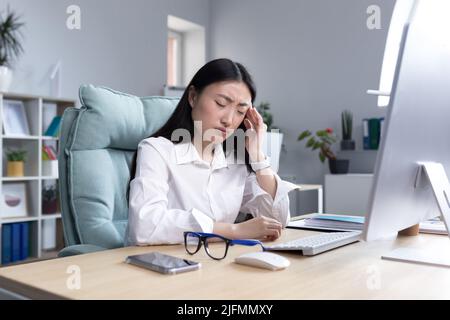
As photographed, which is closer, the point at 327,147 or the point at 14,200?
the point at 14,200

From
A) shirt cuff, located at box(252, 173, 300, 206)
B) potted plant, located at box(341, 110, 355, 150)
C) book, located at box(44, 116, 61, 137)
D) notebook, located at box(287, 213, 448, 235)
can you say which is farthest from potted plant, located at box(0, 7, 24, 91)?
potted plant, located at box(341, 110, 355, 150)

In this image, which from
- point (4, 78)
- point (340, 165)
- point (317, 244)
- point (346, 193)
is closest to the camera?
point (317, 244)

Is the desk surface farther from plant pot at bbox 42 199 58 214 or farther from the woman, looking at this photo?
plant pot at bbox 42 199 58 214

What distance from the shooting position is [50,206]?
3.37 m

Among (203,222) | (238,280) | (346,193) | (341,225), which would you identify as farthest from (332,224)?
(346,193)

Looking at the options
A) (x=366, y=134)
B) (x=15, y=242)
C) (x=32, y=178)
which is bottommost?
(x=15, y=242)

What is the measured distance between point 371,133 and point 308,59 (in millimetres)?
1004

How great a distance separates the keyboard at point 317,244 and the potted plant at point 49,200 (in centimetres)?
276

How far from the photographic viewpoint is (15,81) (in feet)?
11.0

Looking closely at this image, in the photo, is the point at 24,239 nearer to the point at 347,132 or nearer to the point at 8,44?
the point at 8,44

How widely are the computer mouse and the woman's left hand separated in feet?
2.15

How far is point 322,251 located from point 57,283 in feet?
1.74
